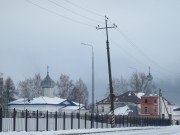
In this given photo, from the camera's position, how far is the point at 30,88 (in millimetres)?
138250

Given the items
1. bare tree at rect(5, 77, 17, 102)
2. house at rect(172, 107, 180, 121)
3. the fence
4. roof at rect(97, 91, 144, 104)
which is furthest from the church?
house at rect(172, 107, 180, 121)

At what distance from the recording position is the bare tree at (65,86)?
142 metres

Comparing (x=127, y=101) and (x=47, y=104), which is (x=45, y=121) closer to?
(x=47, y=104)

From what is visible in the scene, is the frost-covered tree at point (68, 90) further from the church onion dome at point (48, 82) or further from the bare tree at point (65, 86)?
the church onion dome at point (48, 82)

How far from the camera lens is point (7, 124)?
33156 millimetres

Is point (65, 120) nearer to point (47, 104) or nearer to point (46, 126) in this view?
point (46, 126)

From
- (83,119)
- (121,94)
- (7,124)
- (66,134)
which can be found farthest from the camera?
(121,94)

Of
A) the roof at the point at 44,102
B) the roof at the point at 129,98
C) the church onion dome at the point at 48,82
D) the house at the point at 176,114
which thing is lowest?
the house at the point at 176,114

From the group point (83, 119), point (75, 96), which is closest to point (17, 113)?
point (83, 119)

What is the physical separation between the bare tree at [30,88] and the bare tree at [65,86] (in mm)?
7546

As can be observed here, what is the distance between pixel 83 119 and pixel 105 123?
7586 mm

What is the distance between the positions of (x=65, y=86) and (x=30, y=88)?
442 inches

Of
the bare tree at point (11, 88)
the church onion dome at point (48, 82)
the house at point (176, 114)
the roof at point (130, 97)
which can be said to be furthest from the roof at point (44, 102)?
the house at point (176, 114)

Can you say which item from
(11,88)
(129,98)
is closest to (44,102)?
(11,88)
